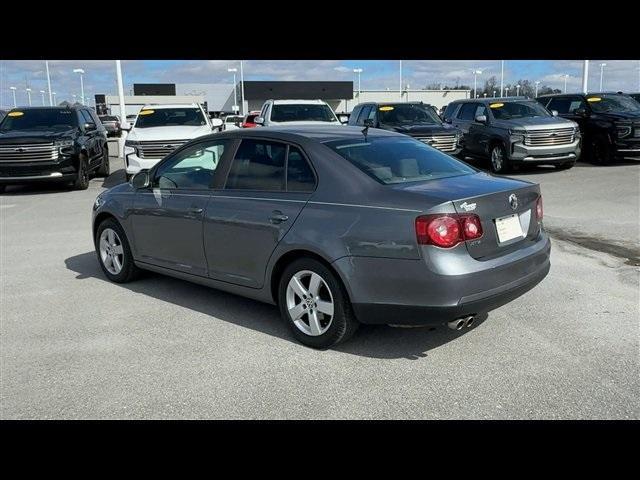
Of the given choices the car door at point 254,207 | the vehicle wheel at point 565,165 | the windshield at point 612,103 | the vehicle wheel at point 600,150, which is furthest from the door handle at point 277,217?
the windshield at point 612,103

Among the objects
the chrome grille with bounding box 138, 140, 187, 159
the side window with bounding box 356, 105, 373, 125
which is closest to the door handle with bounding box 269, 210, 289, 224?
the chrome grille with bounding box 138, 140, 187, 159

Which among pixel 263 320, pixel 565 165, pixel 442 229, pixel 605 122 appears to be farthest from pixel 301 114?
pixel 442 229

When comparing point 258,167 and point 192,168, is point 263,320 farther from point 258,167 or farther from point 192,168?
point 192,168

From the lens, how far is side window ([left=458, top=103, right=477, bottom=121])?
55.9 ft

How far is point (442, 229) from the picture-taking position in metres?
3.85

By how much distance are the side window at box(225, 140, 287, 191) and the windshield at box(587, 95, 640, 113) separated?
47.4 ft

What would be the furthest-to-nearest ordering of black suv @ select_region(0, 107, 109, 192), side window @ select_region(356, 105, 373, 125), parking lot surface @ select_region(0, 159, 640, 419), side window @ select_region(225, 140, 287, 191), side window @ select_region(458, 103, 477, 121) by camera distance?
side window @ select_region(458, 103, 477, 121), side window @ select_region(356, 105, 373, 125), black suv @ select_region(0, 107, 109, 192), side window @ select_region(225, 140, 287, 191), parking lot surface @ select_region(0, 159, 640, 419)

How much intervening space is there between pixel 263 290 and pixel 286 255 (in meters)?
0.43

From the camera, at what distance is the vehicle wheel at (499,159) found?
603 inches

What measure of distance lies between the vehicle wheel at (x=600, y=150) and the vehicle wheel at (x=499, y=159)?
3202mm

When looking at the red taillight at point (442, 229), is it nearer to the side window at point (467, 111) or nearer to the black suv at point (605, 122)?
the side window at point (467, 111)

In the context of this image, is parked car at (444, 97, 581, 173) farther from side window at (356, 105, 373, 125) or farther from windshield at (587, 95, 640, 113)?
side window at (356, 105, 373, 125)

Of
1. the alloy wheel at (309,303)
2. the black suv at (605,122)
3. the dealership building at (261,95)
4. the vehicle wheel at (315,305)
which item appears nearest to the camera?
the vehicle wheel at (315,305)

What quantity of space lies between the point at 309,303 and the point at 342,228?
25.7 inches
